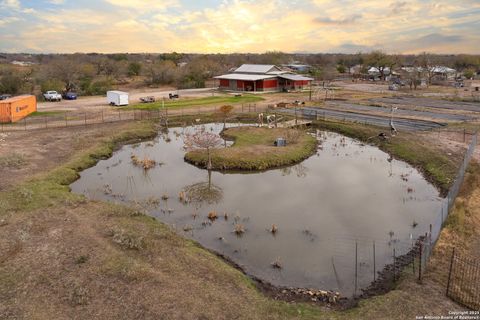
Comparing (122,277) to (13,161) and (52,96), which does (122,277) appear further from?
(52,96)

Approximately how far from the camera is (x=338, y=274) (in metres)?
13.4

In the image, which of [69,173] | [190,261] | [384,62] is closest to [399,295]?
[190,261]

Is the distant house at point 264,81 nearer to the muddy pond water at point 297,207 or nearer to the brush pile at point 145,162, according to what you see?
the muddy pond water at point 297,207

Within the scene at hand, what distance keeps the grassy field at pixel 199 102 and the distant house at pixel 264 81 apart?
7.25 meters

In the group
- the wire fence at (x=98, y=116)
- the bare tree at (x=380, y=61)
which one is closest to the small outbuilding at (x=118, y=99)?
the wire fence at (x=98, y=116)

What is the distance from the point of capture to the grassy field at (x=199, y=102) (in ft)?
154

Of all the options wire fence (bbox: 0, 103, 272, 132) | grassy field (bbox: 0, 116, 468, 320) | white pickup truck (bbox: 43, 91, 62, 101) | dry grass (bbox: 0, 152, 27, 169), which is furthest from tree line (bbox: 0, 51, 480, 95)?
grassy field (bbox: 0, 116, 468, 320)

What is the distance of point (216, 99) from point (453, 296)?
4436 centimetres

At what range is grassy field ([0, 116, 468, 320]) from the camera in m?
10.8

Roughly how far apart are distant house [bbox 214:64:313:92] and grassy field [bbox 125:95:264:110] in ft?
23.8

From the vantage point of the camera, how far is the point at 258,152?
2694 centimetres

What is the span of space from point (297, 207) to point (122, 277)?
9.44m

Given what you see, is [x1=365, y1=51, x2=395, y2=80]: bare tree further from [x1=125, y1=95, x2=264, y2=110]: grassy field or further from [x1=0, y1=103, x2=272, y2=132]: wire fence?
[x1=0, y1=103, x2=272, y2=132]: wire fence

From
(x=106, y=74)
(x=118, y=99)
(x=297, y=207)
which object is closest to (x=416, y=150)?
(x=297, y=207)
